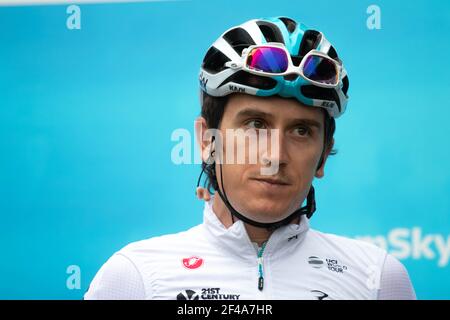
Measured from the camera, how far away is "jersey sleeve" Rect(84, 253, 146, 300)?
1922mm

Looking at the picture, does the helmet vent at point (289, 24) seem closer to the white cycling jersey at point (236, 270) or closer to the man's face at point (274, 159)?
the man's face at point (274, 159)

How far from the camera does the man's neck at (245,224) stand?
2016 mm

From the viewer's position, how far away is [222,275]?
1.95 m

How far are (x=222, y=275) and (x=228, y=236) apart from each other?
12cm

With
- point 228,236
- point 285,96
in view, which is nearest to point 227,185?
point 228,236

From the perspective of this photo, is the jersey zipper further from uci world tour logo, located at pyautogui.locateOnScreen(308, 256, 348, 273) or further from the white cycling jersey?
uci world tour logo, located at pyautogui.locateOnScreen(308, 256, 348, 273)

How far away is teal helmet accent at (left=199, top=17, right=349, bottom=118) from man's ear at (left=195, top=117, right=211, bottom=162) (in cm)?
11

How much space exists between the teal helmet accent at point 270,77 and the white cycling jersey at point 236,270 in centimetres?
39

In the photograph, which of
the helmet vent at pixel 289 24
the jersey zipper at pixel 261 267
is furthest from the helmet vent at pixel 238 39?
the jersey zipper at pixel 261 267

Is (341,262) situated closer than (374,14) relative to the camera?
Yes

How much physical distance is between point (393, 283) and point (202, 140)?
75 centimetres

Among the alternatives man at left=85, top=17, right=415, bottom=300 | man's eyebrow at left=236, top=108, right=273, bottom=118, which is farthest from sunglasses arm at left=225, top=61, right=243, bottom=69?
man's eyebrow at left=236, top=108, right=273, bottom=118
